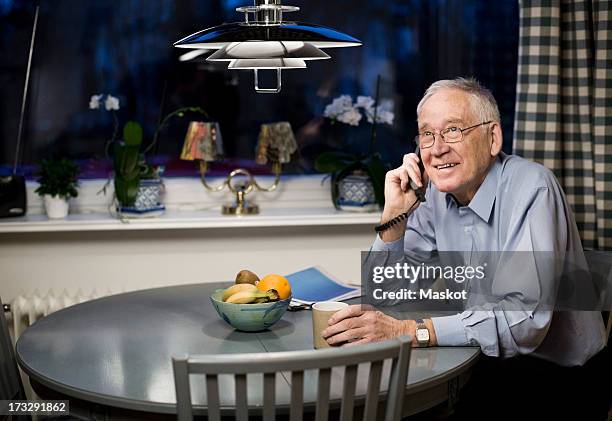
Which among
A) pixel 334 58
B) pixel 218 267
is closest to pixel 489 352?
pixel 218 267

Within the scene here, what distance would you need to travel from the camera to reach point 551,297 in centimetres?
195

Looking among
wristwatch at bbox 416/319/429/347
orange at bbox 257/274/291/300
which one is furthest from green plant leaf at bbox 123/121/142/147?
wristwatch at bbox 416/319/429/347

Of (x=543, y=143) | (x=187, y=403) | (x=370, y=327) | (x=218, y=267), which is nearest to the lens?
(x=187, y=403)

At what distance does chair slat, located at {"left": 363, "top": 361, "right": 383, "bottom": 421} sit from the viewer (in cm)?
137

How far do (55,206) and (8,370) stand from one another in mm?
984

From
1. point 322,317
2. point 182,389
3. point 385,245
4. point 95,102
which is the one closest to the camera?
point 182,389

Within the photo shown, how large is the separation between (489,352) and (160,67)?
1.88 meters

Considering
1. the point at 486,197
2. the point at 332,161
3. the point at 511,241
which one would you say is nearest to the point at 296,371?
the point at 511,241

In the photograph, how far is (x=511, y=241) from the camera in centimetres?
196

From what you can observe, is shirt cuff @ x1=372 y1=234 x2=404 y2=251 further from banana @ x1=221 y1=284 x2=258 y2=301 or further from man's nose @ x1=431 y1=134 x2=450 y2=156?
banana @ x1=221 y1=284 x2=258 y2=301

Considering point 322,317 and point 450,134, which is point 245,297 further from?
point 450,134

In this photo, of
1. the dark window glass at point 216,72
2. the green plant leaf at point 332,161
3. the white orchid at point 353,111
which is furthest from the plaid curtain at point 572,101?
the green plant leaf at point 332,161

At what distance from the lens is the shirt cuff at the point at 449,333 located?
6.06 ft

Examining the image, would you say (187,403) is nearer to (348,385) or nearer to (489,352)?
(348,385)
